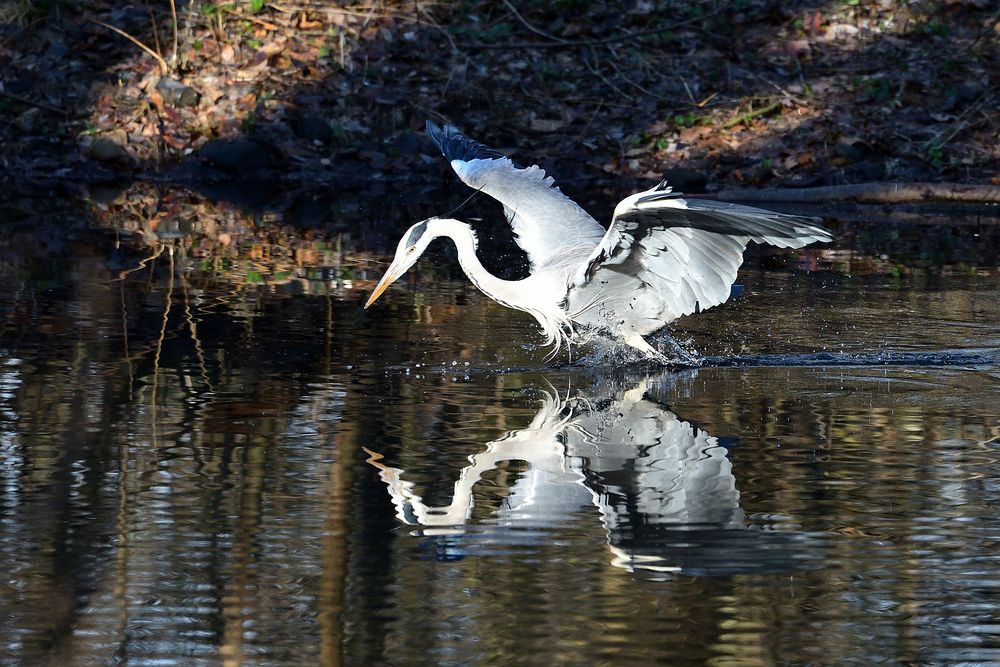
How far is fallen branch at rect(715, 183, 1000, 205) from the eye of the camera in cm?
1495

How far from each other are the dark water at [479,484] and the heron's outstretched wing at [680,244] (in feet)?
1.41

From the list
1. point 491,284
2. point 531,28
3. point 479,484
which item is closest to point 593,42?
point 531,28

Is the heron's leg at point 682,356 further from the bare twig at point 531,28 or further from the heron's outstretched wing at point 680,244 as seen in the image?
the bare twig at point 531,28

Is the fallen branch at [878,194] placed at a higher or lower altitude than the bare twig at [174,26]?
lower

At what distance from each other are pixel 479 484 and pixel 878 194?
34.6ft

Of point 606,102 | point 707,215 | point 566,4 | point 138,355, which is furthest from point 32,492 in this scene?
point 566,4

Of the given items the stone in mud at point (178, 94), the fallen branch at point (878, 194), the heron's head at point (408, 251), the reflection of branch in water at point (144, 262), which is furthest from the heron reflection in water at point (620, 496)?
the stone in mud at point (178, 94)

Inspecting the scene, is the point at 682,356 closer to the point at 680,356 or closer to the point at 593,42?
the point at 680,356

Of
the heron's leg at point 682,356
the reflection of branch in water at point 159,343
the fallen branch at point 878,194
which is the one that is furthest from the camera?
the fallen branch at point 878,194

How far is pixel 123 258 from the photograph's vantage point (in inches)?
460

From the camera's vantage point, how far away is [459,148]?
33.9 feet

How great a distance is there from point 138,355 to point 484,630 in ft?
14.2

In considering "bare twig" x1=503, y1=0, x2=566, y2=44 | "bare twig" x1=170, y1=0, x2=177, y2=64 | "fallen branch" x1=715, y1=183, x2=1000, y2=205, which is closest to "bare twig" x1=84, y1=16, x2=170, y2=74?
"bare twig" x1=170, y1=0, x2=177, y2=64

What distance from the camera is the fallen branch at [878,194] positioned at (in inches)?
589
